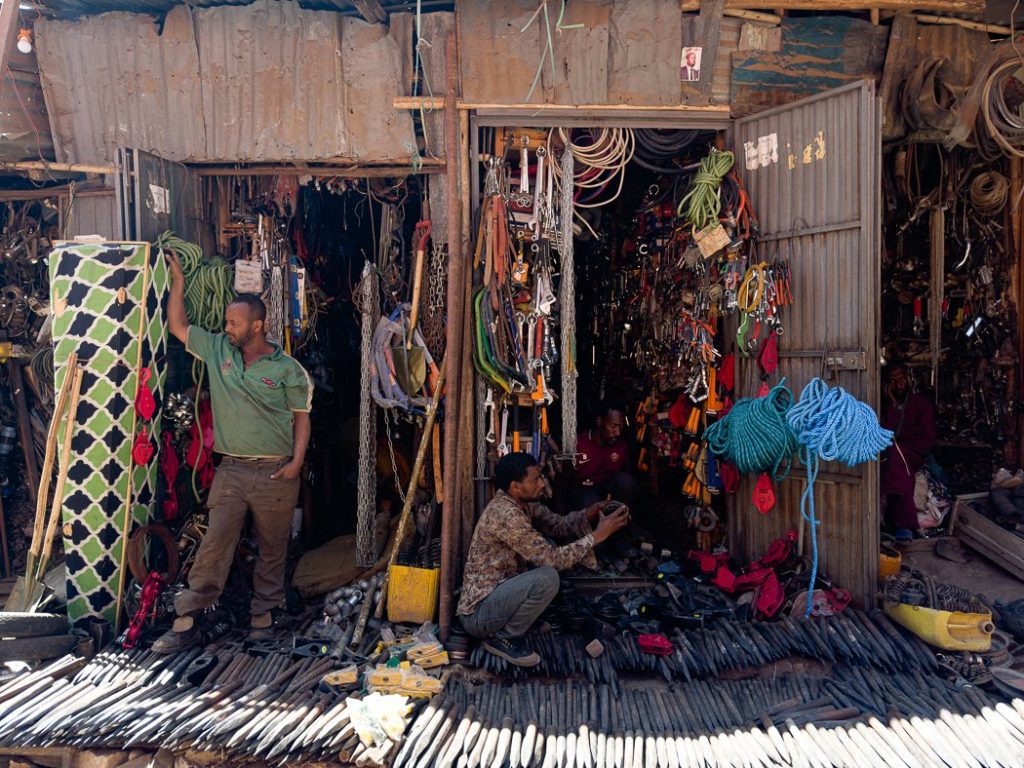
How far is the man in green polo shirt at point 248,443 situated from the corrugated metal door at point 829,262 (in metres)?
3.29

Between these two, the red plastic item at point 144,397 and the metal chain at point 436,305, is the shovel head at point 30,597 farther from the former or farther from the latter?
the metal chain at point 436,305

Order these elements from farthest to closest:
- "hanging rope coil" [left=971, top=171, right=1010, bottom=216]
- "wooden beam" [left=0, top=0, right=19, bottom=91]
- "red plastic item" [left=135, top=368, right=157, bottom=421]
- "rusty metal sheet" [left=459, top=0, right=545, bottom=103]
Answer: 1. "hanging rope coil" [left=971, top=171, right=1010, bottom=216]
2. "rusty metal sheet" [left=459, top=0, right=545, bottom=103]
3. "red plastic item" [left=135, top=368, right=157, bottom=421]
4. "wooden beam" [left=0, top=0, right=19, bottom=91]

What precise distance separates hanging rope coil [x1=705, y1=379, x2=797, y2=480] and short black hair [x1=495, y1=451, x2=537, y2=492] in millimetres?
1522

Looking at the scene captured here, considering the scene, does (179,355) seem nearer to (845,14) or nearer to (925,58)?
(845,14)

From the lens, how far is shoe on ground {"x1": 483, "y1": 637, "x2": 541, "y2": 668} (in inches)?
177

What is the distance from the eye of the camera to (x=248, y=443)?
194 inches

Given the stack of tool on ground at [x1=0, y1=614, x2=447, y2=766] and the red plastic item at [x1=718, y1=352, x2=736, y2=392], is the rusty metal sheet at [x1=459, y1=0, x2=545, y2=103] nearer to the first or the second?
the red plastic item at [x1=718, y1=352, x2=736, y2=392]

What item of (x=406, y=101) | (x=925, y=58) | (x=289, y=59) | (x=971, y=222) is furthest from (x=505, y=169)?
(x=971, y=222)

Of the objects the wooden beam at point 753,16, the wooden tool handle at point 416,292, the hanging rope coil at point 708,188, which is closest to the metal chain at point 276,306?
the wooden tool handle at point 416,292

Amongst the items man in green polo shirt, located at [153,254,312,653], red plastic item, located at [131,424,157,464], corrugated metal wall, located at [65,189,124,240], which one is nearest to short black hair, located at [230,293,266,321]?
man in green polo shirt, located at [153,254,312,653]

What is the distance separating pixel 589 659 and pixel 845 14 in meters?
4.85

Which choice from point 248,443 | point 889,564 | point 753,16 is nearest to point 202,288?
point 248,443

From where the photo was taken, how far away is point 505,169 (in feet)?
18.0

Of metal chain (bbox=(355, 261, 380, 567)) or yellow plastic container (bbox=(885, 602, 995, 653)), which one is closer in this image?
yellow plastic container (bbox=(885, 602, 995, 653))
